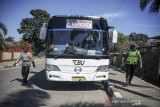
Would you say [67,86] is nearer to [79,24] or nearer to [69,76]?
[69,76]

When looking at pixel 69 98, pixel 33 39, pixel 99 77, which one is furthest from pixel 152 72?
pixel 33 39

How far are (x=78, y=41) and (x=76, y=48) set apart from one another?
0.90 ft

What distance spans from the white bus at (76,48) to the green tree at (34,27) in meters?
35.1

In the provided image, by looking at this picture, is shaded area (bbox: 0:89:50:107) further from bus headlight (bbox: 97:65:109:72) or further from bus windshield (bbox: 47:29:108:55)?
bus headlight (bbox: 97:65:109:72)

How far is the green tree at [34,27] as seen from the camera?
39281 millimetres

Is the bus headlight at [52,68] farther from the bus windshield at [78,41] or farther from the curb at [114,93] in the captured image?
the curb at [114,93]

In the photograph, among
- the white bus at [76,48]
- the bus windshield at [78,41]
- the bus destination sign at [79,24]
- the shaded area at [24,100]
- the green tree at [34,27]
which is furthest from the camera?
the green tree at [34,27]

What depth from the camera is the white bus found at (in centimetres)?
518

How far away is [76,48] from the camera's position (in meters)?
5.32

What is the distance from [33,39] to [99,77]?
123 ft

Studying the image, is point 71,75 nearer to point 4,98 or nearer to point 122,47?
point 4,98

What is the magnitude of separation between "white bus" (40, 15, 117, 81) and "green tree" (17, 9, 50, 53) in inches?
1380

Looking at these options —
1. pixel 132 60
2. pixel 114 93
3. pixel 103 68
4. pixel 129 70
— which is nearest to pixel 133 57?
pixel 132 60

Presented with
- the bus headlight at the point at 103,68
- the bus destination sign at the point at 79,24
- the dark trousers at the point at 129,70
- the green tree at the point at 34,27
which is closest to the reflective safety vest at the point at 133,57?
the dark trousers at the point at 129,70
